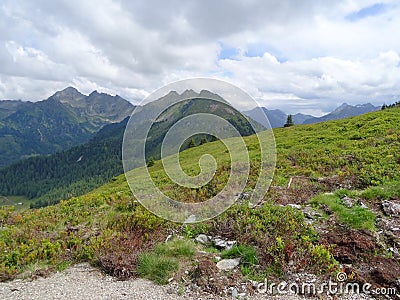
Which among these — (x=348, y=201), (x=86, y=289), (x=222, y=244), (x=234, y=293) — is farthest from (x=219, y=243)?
(x=348, y=201)

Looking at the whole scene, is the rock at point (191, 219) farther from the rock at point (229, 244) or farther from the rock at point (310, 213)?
the rock at point (310, 213)

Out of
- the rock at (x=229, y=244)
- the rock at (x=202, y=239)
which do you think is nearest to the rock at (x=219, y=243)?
the rock at (x=229, y=244)

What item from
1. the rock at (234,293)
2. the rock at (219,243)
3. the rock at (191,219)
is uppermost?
the rock at (191,219)

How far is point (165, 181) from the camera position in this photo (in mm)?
20375

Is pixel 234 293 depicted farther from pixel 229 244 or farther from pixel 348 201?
pixel 348 201

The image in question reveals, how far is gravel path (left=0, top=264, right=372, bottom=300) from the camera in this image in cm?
673

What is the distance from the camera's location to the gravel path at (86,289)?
6.73 m

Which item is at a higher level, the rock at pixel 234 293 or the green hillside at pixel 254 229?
the green hillside at pixel 254 229

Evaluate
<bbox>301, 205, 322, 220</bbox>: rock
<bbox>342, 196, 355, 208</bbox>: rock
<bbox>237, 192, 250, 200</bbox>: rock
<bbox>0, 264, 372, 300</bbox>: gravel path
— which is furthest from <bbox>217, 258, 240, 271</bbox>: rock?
<bbox>342, 196, 355, 208</bbox>: rock

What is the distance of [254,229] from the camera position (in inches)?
382

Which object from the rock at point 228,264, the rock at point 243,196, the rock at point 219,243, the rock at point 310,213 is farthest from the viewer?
the rock at point 243,196

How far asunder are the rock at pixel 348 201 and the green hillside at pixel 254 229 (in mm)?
203

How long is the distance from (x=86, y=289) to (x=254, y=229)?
5531 mm

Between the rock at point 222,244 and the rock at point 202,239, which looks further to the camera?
the rock at point 202,239
